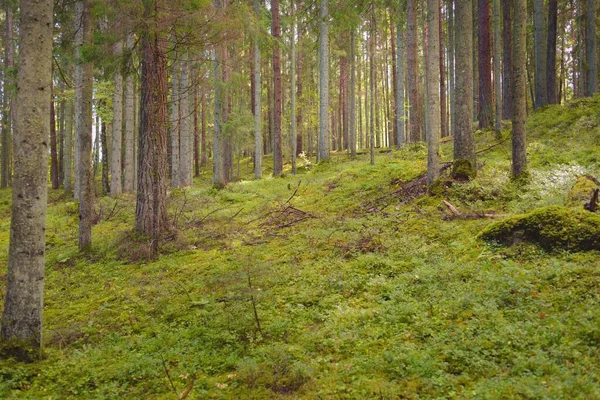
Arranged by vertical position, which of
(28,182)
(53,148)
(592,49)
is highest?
(592,49)

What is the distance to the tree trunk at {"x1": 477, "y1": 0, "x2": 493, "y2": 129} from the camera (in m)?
14.3

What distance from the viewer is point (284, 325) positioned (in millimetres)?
5047

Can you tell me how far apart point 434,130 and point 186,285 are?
266 inches

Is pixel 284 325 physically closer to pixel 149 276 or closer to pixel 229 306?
pixel 229 306

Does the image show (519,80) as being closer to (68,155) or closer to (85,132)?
(85,132)

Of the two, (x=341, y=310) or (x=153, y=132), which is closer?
(x=341, y=310)

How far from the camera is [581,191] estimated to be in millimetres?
7566

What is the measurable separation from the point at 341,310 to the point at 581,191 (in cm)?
563

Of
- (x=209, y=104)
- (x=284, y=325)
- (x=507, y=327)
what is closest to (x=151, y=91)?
(x=284, y=325)

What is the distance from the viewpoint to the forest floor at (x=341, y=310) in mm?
3791

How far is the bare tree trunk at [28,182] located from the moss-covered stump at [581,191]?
850cm

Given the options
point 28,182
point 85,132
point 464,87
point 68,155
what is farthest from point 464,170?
point 68,155

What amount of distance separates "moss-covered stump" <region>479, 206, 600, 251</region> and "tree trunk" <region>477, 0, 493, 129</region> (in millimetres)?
10555

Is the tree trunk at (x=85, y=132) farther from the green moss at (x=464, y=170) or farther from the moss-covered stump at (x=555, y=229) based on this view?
the green moss at (x=464, y=170)
